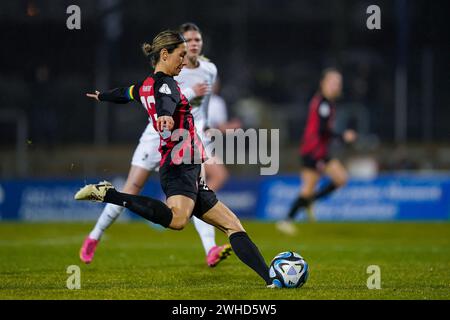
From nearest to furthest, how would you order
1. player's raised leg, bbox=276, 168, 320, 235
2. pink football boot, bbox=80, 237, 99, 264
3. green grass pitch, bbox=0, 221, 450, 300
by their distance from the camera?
green grass pitch, bbox=0, 221, 450, 300 → pink football boot, bbox=80, 237, 99, 264 → player's raised leg, bbox=276, 168, 320, 235

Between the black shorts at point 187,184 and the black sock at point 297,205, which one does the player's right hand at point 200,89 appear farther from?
the black sock at point 297,205

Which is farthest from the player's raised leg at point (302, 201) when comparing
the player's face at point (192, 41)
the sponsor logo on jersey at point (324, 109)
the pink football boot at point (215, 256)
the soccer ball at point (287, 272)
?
the soccer ball at point (287, 272)

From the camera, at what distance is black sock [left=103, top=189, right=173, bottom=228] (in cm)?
745

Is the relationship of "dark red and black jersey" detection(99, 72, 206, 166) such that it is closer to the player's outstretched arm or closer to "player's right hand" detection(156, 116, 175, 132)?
the player's outstretched arm

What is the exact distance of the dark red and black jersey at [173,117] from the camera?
24.2ft

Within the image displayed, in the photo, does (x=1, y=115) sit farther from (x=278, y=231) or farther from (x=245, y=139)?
(x=278, y=231)

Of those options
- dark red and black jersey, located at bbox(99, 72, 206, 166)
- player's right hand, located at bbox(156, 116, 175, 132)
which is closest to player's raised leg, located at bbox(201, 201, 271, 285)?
dark red and black jersey, located at bbox(99, 72, 206, 166)

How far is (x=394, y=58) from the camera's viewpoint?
2225 cm

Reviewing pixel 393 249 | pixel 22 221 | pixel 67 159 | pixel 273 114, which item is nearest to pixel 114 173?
pixel 67 159

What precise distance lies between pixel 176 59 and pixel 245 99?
46.2 ft

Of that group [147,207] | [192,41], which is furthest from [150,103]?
[192,41]

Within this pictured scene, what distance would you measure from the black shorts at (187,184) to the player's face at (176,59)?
0.82 metres

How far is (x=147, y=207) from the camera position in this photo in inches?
294
